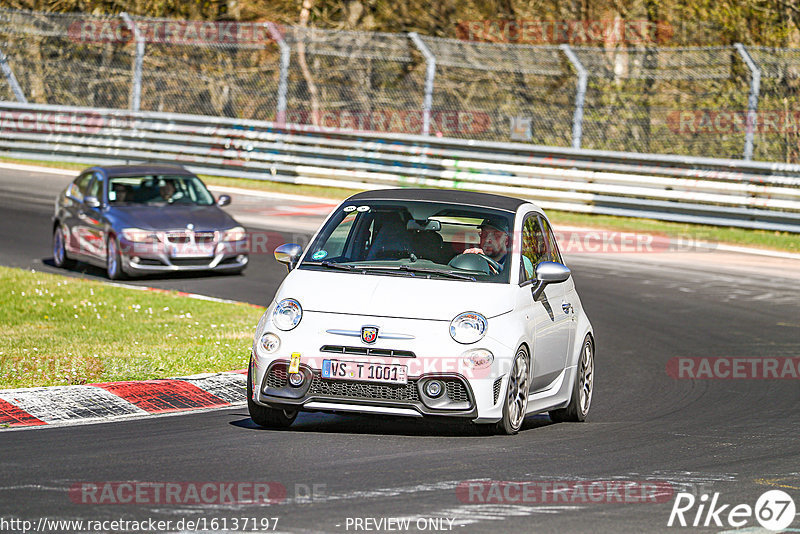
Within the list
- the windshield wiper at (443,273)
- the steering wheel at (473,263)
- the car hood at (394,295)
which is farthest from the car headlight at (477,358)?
the steering wheel at (473,263)

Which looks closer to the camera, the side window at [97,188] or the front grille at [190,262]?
the front grille at [190,262]

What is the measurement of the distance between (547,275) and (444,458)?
1.75 m

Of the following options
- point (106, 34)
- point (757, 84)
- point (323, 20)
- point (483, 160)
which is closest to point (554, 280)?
point (757, 84)

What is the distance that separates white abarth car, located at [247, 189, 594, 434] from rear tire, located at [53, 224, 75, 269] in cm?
971

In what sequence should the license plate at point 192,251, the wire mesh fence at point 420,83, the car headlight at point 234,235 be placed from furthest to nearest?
the wire mesh fence at point 420,83
the car headlight at point 234,235
the license plate at point 192,251

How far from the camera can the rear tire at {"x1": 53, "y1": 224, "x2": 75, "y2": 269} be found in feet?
59.9

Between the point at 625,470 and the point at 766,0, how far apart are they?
76.1 feet

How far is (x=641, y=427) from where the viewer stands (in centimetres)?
913

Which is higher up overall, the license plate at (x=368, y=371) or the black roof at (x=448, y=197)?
the black roof at (x=448, y=197)

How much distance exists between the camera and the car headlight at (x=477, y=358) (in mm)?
8016

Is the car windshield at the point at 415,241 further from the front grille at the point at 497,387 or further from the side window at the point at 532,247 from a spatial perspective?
the front grille at the point at 497,387

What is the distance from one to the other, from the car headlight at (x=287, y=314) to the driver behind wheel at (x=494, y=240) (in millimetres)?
1353

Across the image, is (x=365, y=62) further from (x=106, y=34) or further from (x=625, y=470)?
(x=625, y=470)

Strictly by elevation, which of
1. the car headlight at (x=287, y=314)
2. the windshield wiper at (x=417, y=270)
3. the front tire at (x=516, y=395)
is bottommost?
the front tire at (x=516, y=395)
